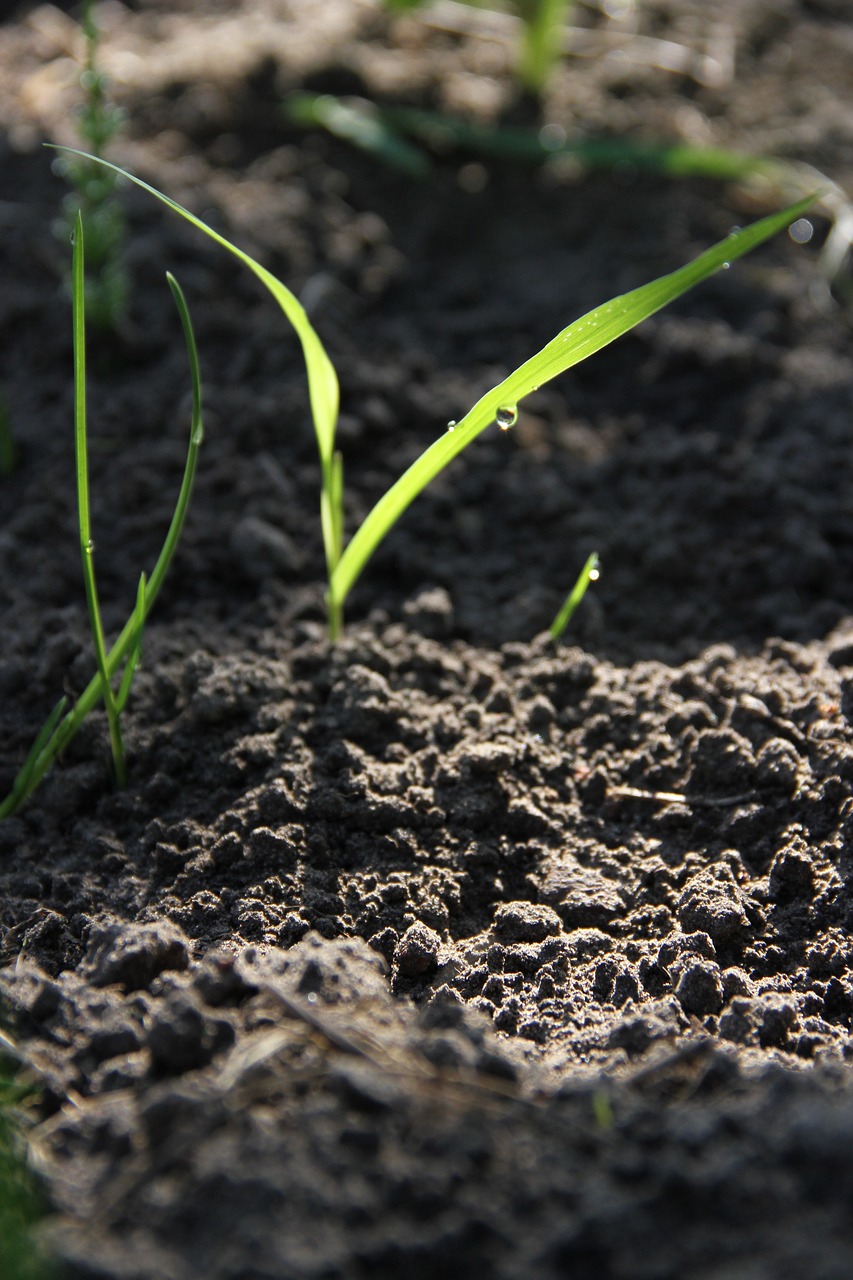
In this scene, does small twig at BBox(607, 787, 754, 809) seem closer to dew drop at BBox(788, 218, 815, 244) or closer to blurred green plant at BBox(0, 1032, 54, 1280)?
blurred green plant at BBox(0, 1032, 54, 1280)

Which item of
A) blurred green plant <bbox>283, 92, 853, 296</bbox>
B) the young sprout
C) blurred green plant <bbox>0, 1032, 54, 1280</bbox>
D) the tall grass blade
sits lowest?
blurred green plant <bbox>0, 1032, 54, 1280</bbox>

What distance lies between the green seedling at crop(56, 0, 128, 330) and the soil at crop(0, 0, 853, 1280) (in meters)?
0.09

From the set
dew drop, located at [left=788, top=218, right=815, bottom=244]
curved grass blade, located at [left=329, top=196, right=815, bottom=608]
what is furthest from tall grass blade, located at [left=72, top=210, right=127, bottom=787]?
dew drop, located at [left=788, top=218, right=815, bottom=244]

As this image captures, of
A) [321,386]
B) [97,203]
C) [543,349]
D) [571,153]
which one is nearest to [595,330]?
[543,349]

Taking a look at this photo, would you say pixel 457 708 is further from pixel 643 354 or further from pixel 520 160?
pixel 520 160

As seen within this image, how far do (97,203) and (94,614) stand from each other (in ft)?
3.00

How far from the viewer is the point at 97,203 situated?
72.6 inches

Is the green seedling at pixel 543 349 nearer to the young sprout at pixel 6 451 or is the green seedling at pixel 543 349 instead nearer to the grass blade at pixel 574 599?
the grass blade at pixel 574 599

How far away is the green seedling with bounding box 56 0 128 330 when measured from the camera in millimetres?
1713

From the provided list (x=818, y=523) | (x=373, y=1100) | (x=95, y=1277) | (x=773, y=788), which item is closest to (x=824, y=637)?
(x=818, y=523)

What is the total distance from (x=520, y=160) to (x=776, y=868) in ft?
5.76

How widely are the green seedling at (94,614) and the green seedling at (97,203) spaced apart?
1.93ft

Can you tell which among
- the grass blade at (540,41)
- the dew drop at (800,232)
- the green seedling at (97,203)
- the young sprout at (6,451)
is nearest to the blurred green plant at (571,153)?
the dew drop at (800,232)

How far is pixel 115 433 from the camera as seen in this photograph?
187cm
